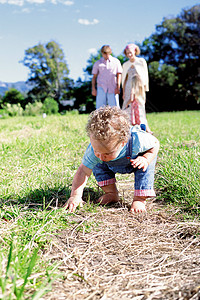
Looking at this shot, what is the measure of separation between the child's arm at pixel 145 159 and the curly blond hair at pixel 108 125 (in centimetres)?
19

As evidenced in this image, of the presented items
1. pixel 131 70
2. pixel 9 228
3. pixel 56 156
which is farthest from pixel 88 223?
pixel 131 70

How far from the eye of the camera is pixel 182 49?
26.7 meters

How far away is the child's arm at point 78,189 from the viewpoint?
197 cm

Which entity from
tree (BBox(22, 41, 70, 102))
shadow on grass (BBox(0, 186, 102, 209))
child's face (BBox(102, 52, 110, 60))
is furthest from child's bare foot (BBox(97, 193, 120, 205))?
tree (BBox(22, 41, 70, 102))

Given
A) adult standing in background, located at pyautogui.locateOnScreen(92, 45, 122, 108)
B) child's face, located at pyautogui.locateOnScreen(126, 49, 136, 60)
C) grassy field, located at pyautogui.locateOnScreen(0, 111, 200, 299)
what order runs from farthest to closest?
adult standing in background, located at pyautogui.locateOnScreen(92, 45, 122, 108), child's face, located at pyautogui.locateOnScreen(126, 49, 136, 60), grassy field, located at pyautogui.locateOnScreen(0, 111, 200, 299)

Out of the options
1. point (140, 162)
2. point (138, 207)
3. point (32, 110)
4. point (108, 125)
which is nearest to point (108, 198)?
point (138, 207)

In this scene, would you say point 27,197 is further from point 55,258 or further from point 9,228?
point 55,258

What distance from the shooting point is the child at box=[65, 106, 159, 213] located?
1.77 meters

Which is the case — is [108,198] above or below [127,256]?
above

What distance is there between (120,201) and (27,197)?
2.33 ft

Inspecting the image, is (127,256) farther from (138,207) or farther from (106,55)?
(106,55)

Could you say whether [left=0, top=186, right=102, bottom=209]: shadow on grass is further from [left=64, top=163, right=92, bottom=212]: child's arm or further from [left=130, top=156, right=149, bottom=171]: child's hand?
[left=130, top=156, right=149, bottom=171]: child's hand

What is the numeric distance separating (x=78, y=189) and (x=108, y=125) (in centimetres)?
56

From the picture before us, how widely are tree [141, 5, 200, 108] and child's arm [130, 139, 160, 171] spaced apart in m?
A: 24.3
